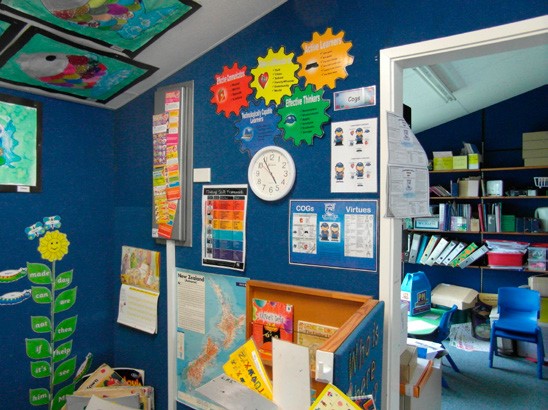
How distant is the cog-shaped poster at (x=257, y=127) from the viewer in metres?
1.86

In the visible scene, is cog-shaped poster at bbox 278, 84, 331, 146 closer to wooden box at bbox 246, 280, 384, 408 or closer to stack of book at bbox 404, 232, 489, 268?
wooden box at bbox 246, 280, 384, 408

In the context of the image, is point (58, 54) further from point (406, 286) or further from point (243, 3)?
point (406, 286)

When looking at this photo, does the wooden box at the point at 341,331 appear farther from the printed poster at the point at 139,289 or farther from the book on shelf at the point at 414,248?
the book on shelf at the point at 414,248

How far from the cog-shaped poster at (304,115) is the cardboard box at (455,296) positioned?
3.53 metres

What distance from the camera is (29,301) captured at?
7.05 ft

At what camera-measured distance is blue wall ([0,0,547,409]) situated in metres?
1.59

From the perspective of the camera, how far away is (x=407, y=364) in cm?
177

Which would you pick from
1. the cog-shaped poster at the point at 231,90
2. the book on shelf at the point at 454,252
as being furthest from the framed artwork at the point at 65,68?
the book on shelf at the point at 454,252

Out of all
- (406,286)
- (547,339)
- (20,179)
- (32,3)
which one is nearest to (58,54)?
(32,3)

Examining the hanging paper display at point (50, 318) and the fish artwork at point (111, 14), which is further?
the hanging paper display at point (50, 318)

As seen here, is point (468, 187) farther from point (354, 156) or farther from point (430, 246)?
point (354, 156)

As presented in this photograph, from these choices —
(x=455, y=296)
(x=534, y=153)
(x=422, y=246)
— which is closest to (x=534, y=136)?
(x=534, y=153)

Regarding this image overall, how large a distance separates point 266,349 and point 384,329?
1.93 ft

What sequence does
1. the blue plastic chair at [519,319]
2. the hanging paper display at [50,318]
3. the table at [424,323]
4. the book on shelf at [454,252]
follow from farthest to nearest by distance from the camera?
1. the book on shelf at [454,252]
2. the blue plastic chair at [519,319]
3. the table at [424,323]
4. the hanging paper display at [50,318]
